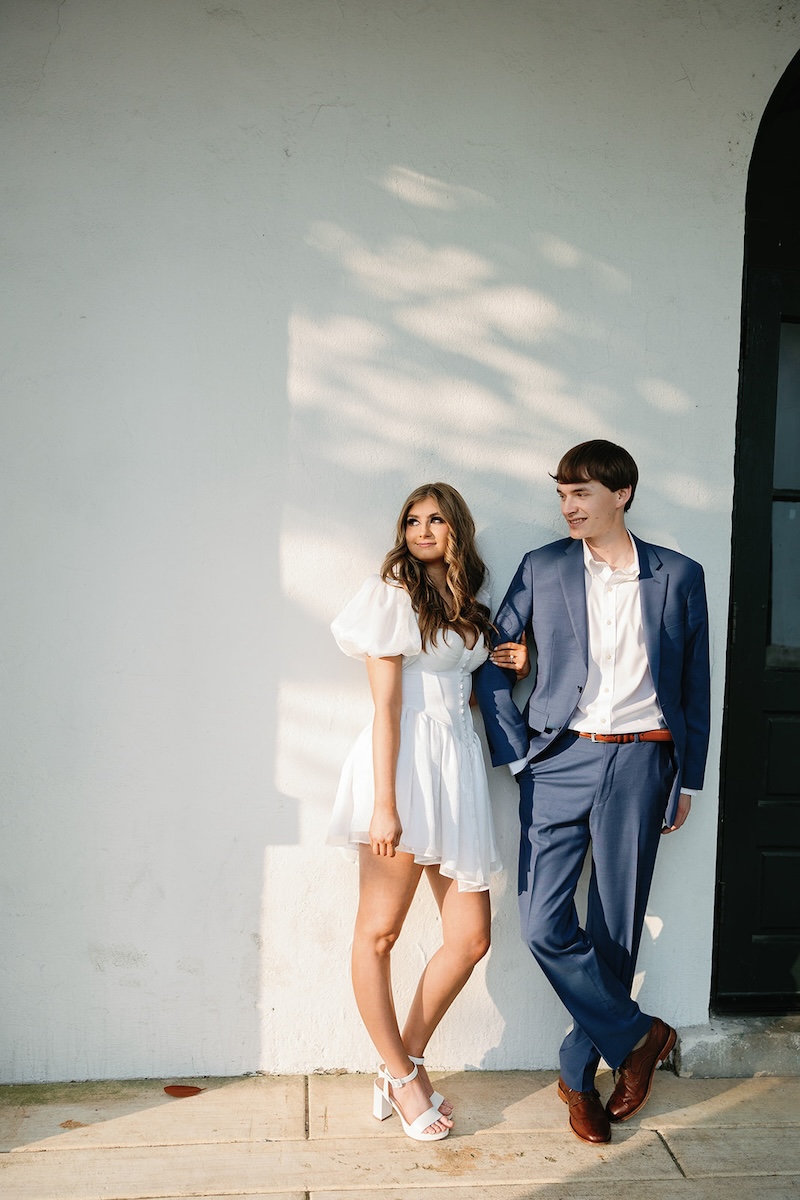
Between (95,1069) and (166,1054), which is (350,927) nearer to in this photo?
(166,1054)

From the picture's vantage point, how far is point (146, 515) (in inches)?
116

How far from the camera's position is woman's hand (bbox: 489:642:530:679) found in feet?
9.54

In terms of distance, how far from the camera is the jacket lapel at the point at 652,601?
9.21 ft

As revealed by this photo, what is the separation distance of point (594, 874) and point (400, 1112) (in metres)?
0.87

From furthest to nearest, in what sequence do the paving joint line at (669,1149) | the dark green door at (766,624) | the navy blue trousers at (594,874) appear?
1. the dark green door at (766,624)
2. the navy blue trousers at (594,874)
3. the paving joint line at (669,1149)

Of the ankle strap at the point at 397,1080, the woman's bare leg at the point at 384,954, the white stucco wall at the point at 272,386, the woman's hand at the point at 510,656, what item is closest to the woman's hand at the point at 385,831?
the woman's bare leg at the point at 384,954

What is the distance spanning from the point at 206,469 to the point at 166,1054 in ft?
5.89

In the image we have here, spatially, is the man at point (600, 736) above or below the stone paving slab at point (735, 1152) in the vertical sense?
above

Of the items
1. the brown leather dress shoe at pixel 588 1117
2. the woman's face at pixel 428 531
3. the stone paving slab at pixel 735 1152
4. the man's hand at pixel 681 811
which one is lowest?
the stone paving slab at pixel 735 1152

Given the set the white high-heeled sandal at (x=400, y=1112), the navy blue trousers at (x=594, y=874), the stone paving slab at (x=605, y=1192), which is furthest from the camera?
the navy blue trousers at (x=594, y=874)

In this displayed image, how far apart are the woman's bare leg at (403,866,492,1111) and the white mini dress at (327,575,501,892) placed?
0.23ft

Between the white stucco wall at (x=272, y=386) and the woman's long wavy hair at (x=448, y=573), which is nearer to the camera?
the woman's long wavy hair at (x=448, y=573)

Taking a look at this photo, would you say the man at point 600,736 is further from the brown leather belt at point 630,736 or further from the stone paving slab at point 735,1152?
the stone paving slab at point 735,1152

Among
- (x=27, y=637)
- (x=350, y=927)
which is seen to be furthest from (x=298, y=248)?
(x=350, y=927)
